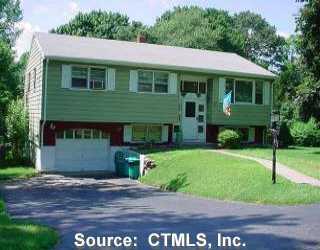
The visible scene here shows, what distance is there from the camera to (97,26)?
63750mm

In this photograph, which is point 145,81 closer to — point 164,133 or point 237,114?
point 164,133

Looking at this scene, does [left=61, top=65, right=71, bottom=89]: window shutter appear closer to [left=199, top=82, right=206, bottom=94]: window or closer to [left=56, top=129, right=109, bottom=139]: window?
[left=56, top=129, right=109, bottom=139]: window

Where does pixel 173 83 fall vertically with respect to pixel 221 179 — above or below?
above

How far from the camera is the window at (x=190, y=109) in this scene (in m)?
31.2

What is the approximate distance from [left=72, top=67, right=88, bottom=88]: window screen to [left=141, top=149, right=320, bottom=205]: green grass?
5.23 meters

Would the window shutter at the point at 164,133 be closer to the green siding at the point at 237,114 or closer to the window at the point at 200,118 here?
the window at the point at 200,118

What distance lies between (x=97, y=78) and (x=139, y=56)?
134 inches

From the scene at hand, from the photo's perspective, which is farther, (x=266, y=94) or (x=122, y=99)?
(x=266, y=94)

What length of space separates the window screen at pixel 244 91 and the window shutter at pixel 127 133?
6.93 m

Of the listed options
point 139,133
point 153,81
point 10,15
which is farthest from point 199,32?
point 139,133

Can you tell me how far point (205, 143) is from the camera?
31.2 meters

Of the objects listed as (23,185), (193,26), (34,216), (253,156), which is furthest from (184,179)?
(193,26)

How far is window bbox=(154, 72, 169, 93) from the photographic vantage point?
29.8m

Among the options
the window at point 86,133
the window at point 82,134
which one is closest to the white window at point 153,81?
the window at point 82,134
